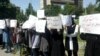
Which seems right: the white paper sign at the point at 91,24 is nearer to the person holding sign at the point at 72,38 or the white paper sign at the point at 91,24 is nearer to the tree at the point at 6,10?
the person holding sign at the point at 72,38

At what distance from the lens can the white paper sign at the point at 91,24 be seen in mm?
8094

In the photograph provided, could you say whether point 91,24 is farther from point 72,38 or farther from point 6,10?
point 6,10

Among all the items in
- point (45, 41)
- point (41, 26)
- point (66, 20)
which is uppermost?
point (66, 20)

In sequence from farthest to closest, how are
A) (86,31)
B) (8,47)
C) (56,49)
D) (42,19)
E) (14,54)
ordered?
1. (8,47)
2. (14,54)
3. (42,19)
4. (56,49)
5. (86,31)

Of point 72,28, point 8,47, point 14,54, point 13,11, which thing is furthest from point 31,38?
point 13,11

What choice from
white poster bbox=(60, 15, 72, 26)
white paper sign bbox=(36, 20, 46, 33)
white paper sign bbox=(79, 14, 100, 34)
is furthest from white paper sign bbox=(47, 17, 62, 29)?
white paper sign bbox=(79, 14, 100, 34)

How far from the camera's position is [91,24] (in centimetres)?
854

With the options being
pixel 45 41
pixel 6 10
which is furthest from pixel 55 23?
pixel 6 10

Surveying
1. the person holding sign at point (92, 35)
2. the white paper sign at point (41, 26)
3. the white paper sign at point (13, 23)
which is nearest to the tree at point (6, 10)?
the white paper sign at point (13, 23)

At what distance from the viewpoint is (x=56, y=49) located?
10.9m

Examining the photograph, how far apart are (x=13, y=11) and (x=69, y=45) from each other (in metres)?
62.4

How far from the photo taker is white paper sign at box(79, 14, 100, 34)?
809cm

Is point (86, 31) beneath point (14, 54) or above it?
above

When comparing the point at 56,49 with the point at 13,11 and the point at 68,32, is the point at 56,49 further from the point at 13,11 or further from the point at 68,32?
the point at 13,11
